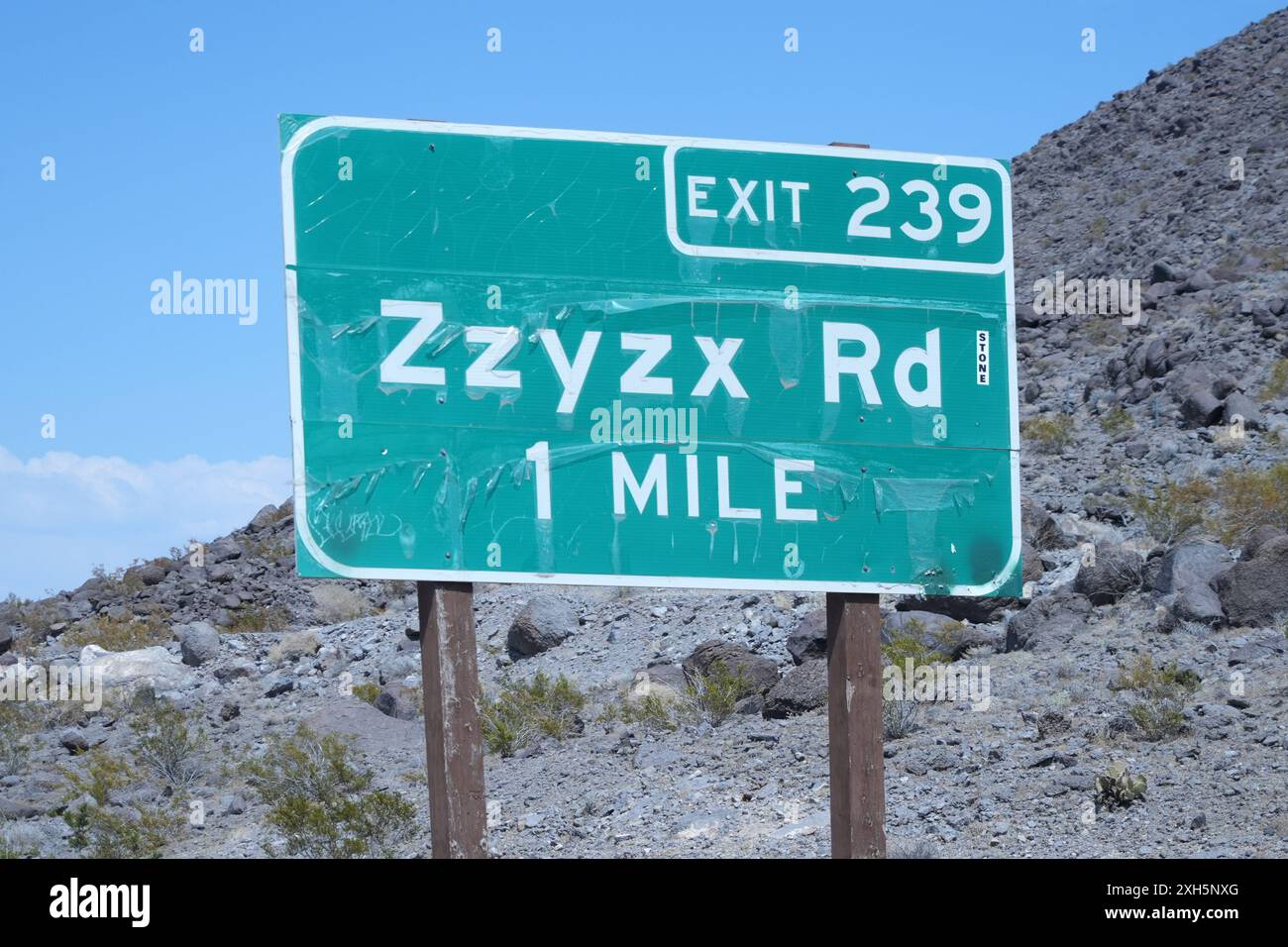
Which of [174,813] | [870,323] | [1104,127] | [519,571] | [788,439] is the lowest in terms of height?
[174,813]

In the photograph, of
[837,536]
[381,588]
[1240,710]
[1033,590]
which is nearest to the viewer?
[837,536]

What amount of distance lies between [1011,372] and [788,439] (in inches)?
39.6

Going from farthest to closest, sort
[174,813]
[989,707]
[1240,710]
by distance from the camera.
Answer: [174,813] → [989,707] → [1240,710]

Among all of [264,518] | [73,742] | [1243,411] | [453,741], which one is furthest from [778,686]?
[264,518]

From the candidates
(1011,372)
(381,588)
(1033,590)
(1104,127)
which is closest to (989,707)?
(1033,590)

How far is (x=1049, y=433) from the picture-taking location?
23.7 meters

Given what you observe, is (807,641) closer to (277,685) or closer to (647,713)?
(647,713)

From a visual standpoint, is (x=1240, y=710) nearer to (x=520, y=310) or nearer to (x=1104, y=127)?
(x=520, y=310)

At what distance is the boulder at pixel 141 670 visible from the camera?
19.7 m

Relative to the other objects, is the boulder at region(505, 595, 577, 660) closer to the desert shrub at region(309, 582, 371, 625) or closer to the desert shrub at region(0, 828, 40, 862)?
the desert shrub at region(309, 582, 371, 625)

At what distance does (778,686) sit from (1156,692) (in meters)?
3.35

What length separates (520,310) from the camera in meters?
5.46

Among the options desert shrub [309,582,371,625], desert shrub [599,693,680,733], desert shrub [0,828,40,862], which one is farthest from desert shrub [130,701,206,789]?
desert shrub [309,582,371,625]

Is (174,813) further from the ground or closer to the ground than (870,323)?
closer to the ground
